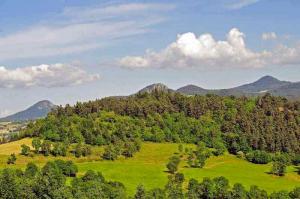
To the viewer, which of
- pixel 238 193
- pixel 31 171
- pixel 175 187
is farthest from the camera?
pixel 31 171

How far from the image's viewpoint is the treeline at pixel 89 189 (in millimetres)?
136500

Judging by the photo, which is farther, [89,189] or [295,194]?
[295,194]

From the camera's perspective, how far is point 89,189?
136 m

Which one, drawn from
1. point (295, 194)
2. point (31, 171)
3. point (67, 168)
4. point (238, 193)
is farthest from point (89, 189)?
point (295, 194)

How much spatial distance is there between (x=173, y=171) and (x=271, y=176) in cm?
3973

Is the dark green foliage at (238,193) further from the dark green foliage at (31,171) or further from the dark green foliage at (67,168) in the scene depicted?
the dark green foliage at (31,171)

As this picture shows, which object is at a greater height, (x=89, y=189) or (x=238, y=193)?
(x=89, y=189)

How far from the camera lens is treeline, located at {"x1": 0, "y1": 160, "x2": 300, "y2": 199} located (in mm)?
136500

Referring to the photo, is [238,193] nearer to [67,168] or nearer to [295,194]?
[295,194]

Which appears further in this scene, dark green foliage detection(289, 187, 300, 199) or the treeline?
dark green foliage detection(289, 187, 300, 199)

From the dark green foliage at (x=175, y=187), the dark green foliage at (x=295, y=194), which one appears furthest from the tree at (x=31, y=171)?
the dark green foliage at (x=295, y=194)

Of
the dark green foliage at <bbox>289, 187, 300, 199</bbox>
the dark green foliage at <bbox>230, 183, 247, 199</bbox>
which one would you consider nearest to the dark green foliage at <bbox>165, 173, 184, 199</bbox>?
the dark green foliage at <bbox>230, 183, 247, 199</bbox>

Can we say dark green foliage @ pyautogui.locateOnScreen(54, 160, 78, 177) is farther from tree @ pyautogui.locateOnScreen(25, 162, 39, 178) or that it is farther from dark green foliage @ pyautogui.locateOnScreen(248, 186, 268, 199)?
dark green foliage @ pyautogui.locateOnScreen(248, 186, 268, 199)

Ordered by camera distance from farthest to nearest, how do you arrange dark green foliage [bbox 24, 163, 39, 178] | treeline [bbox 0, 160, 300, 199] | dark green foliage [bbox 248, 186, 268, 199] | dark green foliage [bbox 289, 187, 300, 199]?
dark green foliage [bbox 24, 163, 39, 178] < dark green foliage [bbox 289, 187, 300, 199] < dark green foliage [bbox 248, 186, 268, 199] < treeline [bbox 0, 160, 300, 199]
